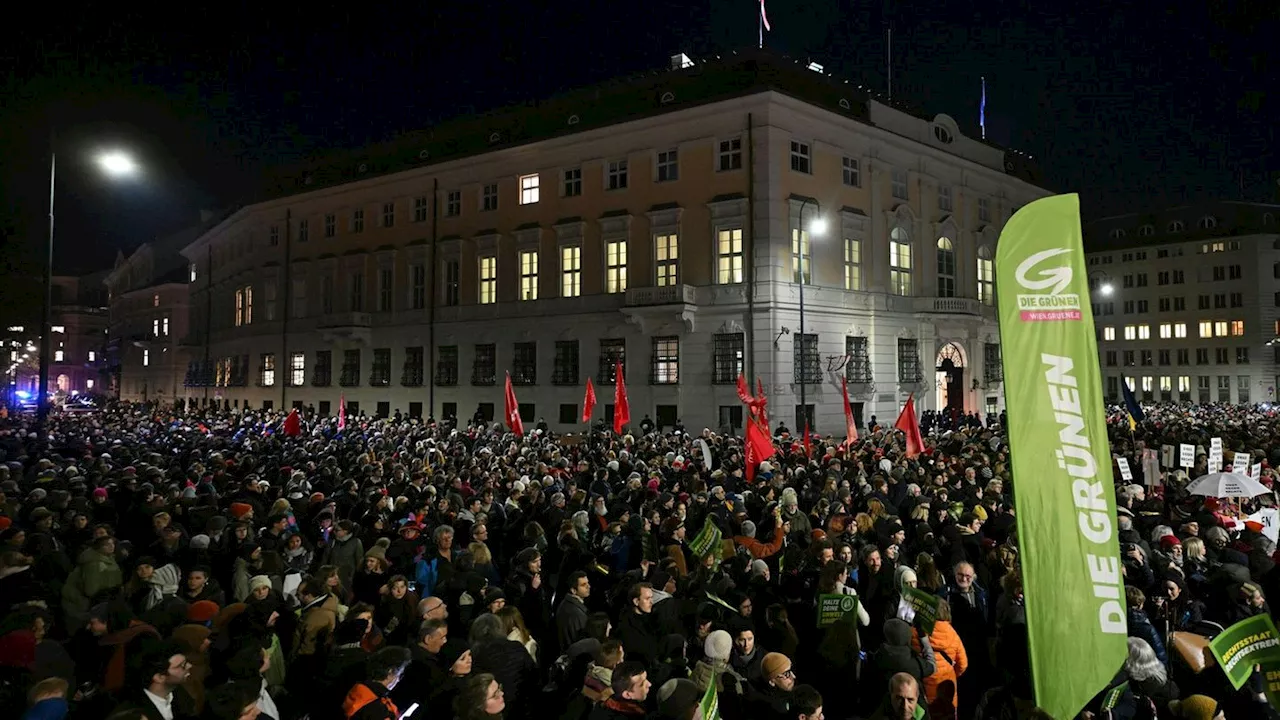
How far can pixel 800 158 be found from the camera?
3475 cm

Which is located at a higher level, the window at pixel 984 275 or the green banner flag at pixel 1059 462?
the window at pixel 984 275

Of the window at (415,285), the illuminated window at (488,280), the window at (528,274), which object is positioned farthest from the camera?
the window at (415,285)

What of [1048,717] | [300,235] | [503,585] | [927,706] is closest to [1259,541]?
[927,706]

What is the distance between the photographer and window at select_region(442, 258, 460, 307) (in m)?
43.1

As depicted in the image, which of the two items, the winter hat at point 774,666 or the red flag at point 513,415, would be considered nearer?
the winter hat at point 774,666

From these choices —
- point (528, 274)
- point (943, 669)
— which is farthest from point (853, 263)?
point (943, 669)

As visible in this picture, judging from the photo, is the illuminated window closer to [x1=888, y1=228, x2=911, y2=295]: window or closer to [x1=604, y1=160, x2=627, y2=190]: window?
[x1=604, y1=160, x2=627, y2=190]: window

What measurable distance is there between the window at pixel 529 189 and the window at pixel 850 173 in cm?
1496

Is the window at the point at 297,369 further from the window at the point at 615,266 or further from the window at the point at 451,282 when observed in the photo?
the window at the point at 615,266

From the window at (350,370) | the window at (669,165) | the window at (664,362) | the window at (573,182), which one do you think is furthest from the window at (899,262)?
the window at (350,370)

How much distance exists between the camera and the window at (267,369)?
5316 centimetres

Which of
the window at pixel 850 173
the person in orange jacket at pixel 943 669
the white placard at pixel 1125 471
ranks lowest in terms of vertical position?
the person in orange jacket at pixel 943 669

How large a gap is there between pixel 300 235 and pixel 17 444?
31811 mm

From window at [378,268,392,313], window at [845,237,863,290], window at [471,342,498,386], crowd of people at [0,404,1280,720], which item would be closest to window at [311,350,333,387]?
window at [378,268,392,313]
